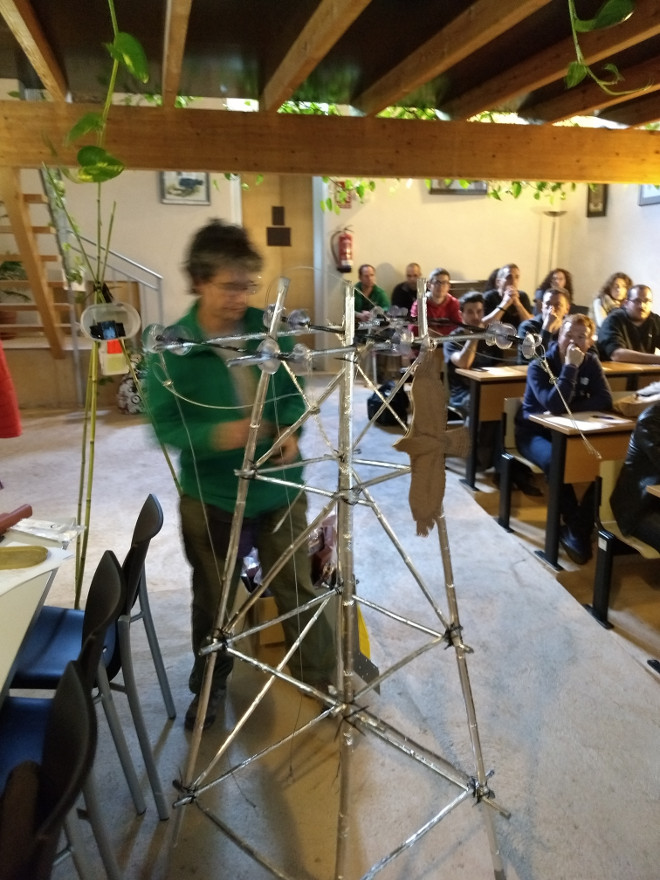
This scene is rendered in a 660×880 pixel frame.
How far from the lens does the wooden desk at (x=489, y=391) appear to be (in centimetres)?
365

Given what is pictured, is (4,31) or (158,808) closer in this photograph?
(158,808)

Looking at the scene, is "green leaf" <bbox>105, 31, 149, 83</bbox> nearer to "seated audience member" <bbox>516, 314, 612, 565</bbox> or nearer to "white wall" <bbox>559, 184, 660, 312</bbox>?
"seated audience member" <bbox>516, 314, 612, 565</bbox>

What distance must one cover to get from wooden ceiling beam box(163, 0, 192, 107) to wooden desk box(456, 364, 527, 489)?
2145 millimetres

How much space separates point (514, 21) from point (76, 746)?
1964 millimetres

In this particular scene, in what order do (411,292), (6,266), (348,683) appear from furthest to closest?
(411,292) < (6,266) < (348,683)

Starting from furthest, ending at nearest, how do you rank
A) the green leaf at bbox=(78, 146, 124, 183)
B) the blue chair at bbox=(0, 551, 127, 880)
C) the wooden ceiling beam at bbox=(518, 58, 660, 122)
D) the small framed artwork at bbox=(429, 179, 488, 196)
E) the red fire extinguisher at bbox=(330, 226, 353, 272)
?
the small framed artwork at bbox=(429, 179, 488, 196) → the red fire extinguisher at bbox=(330, 226, 353, 272) → the wooden ceiling beam at bbox=(518, 58, 660, 122) → the green leaf at bbox=(78, 146, 124, 183) → the blue chair at bbox=(0, 551, 127, 880)

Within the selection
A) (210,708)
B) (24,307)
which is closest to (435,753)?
(210,708)

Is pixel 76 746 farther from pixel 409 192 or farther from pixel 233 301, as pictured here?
pixel 409 192

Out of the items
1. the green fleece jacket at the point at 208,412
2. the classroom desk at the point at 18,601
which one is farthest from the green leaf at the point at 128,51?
the classroom desk at the point at 18,601

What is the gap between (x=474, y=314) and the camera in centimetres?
366

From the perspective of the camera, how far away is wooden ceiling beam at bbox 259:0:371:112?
1.64m

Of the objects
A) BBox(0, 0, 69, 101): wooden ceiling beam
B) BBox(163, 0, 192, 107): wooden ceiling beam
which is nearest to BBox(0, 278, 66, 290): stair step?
BBox(0, 0, 69, 101): wooden ceiling beam

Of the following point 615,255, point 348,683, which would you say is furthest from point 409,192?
point 348,683

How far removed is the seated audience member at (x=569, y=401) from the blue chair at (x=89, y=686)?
2224 mm
